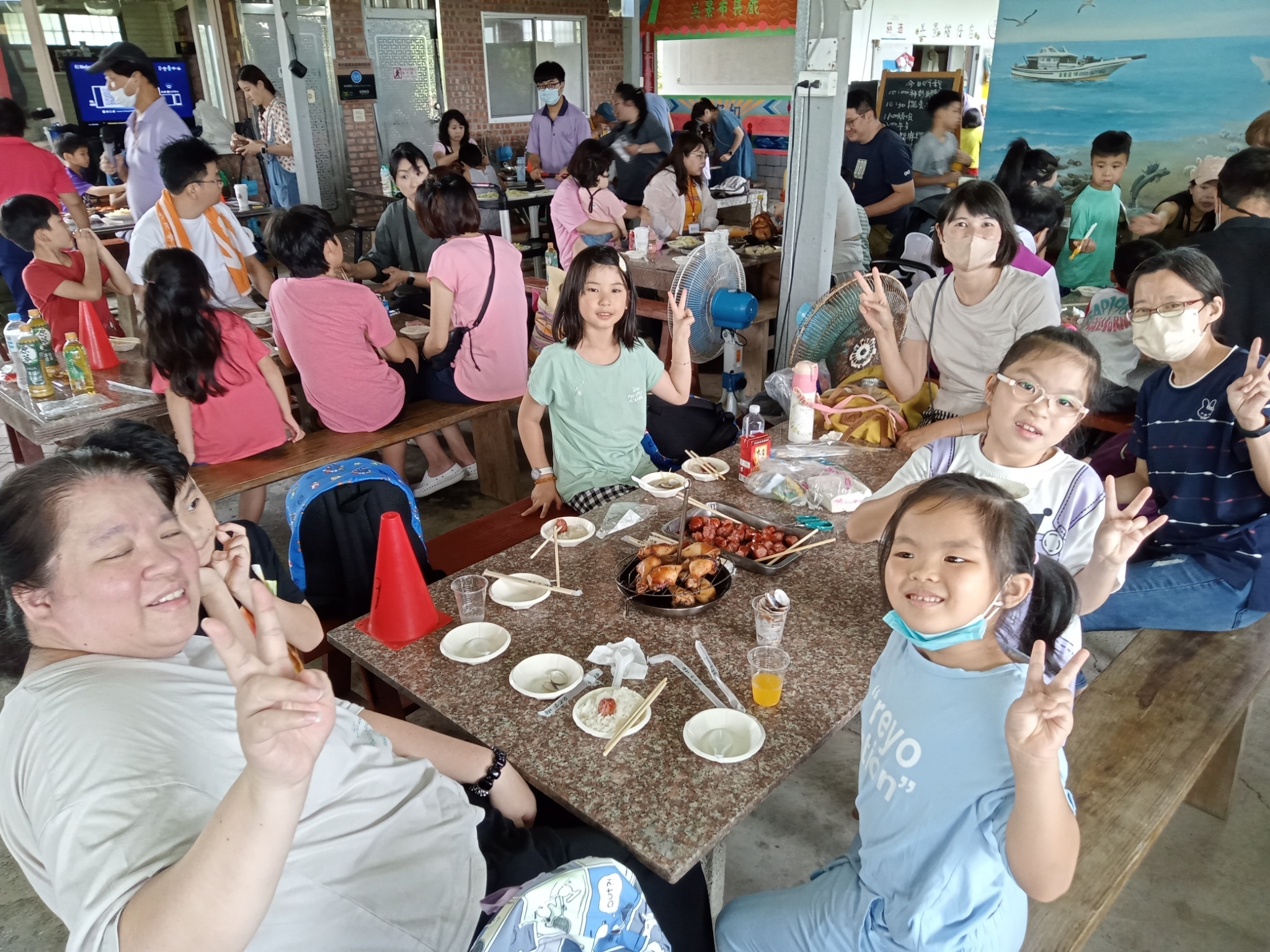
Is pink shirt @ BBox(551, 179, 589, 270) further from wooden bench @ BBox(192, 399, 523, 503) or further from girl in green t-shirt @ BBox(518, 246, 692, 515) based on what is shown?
girl in green t-shirt @ BBox(518, 246, 692, 515)

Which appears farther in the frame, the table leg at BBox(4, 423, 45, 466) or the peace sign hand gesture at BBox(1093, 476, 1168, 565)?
the table leg at BBox(4, 423, 45, 466)

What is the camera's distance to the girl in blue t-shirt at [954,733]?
1.45 metres

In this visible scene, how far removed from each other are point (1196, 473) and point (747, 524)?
1458 millimetres

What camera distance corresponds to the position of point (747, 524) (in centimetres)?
266

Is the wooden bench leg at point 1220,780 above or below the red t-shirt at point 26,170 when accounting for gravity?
below

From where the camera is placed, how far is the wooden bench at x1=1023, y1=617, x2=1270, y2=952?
186cm

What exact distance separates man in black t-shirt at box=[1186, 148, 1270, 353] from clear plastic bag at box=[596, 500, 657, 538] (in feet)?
8.40

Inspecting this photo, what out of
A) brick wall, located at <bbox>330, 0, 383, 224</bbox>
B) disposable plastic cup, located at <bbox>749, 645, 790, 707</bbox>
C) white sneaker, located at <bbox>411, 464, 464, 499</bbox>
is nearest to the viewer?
disposable plastic cup, located at <bbox>749, 645, 790, 707</bbox>

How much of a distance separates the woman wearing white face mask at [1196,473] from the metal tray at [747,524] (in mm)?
1074

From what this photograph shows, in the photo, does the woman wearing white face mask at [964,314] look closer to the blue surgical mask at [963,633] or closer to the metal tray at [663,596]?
the metal tray at [663,596]

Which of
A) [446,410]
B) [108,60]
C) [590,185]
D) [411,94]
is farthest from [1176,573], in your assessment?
[411,94]

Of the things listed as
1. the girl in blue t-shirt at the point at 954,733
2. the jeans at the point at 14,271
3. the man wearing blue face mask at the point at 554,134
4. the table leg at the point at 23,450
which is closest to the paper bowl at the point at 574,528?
the girl in blue t-shirt at the point at 954,733

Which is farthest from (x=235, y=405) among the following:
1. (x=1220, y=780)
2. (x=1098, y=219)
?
(x=1098, y=219)

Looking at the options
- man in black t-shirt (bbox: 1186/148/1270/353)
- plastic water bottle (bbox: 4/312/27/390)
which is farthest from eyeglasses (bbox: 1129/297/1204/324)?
plastic water bottle (bbox: 4/312/27/390)
